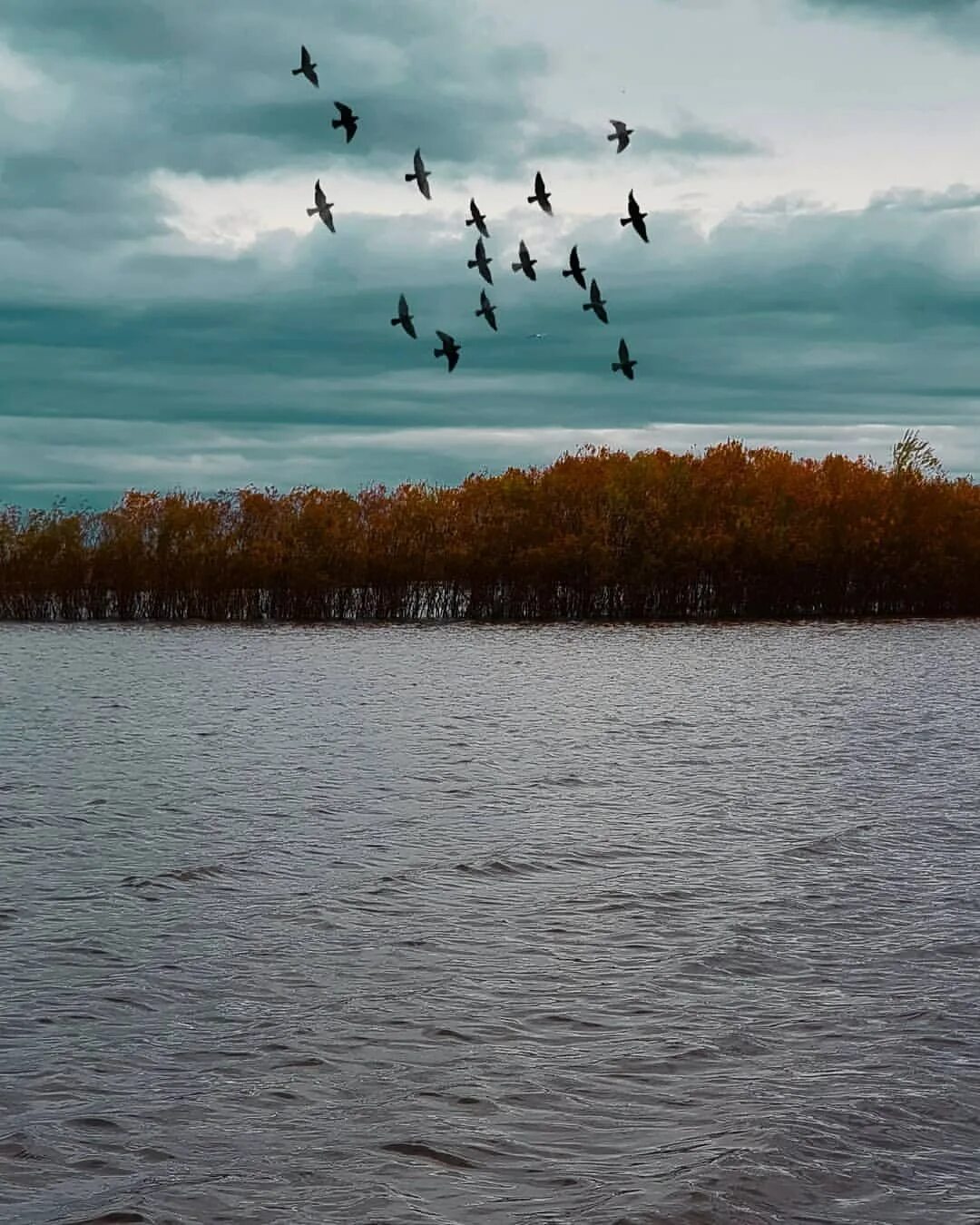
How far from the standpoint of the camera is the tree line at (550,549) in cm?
6562

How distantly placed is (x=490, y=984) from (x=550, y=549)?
6138 centimetres

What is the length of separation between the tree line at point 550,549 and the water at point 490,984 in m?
43.2

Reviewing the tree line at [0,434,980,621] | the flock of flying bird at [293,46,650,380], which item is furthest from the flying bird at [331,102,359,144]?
the tree line at [0,434,980,621]

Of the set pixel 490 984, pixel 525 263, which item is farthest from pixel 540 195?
pixel 490 984

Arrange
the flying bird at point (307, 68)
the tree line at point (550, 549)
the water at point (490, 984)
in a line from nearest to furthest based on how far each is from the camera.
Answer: the water at point (490, 984) < the flying bird at point (307, 68) < the tree line at point (550, 549)

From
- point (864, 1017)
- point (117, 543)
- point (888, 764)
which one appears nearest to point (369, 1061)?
point (864, 1017)

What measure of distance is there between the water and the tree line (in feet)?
142

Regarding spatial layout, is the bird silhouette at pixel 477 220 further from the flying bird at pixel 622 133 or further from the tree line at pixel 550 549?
the tree line at pixel 550 549

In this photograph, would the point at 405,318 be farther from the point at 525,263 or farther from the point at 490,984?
the point at 490,984

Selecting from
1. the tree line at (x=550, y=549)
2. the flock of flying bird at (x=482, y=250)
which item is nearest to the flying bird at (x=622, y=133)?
the flock of flying bird at (x=482, y=250)

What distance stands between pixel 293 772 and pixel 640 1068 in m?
13.0

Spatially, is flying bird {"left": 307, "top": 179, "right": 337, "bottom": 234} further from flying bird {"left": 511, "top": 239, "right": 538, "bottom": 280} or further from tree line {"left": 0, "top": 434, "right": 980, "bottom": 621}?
tree line {"left": 0, "top": 434, "right": 980, "bottom": 621}

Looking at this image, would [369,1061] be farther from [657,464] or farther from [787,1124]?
[657,464]

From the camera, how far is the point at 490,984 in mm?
9750
